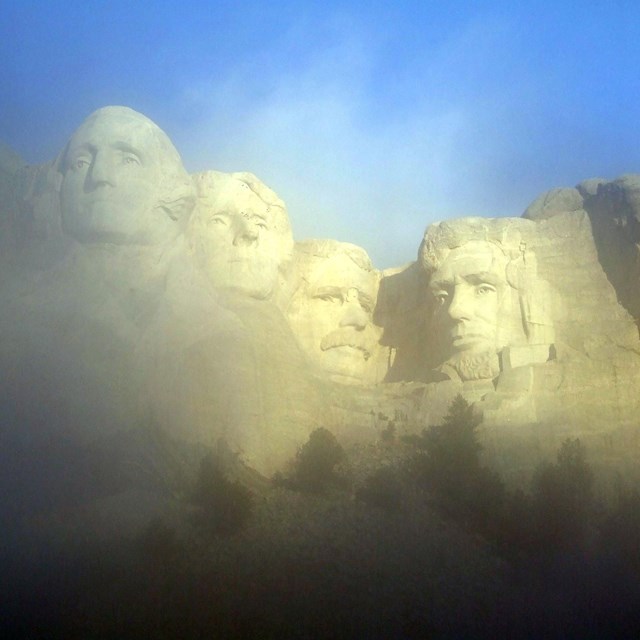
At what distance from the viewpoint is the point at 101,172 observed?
11734 mm

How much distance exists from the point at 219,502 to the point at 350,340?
578 centimetres

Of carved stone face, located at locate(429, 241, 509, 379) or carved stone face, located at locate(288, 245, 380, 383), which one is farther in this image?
carved stone face, located at locate(288, 245, 380, 383)

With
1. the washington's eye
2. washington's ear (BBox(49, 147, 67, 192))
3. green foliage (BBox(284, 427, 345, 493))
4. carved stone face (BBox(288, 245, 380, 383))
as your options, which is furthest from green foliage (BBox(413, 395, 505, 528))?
washington's ear (BBox(49, 147, 67, 192))

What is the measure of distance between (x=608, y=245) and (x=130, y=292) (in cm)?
716

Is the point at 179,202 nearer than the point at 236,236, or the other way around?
the point at 179,202

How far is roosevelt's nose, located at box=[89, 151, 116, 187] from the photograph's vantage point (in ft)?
38.5

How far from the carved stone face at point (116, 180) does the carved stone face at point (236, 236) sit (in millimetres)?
880

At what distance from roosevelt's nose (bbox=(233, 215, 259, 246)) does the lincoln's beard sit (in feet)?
11.8

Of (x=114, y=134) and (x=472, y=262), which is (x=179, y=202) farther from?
(x=472, y=262)

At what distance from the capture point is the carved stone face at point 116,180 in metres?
11.7

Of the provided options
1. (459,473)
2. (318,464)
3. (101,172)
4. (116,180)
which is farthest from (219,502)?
(101,172)

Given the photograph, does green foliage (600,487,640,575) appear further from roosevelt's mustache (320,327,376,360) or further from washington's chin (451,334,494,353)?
roosevelt's mustache (320,327,376,360)

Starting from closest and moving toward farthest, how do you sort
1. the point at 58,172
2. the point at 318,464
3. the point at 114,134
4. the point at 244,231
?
the point at 318,464
the point at 114,134
the point at 58,172
the point at 244,231

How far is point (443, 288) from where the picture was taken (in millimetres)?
13703
